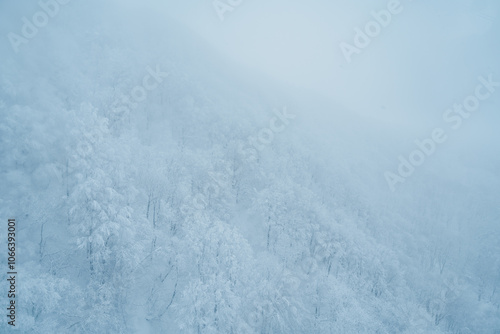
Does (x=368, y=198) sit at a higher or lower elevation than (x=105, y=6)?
higher

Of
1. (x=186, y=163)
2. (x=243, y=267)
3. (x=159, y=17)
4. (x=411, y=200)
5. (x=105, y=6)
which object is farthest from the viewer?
(x=159, y=17)

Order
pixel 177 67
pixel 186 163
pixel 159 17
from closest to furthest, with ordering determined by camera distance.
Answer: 1. pixel 186 163
2. pixel 177 67
3. pixel 159 17

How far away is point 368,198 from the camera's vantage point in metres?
66.2

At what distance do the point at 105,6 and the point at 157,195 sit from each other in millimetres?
79169

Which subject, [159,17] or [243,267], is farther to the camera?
[159,17]

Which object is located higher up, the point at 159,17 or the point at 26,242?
the point at 159,17

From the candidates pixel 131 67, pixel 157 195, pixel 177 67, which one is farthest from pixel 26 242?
pixel 177 67

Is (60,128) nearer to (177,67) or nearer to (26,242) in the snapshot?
(26,242)

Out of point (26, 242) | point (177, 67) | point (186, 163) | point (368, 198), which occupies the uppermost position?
point (368, 198)

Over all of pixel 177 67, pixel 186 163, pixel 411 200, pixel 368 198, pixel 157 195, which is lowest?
pixel 157 195


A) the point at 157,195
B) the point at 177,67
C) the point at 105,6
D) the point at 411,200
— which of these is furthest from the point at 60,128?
the point at 411,200

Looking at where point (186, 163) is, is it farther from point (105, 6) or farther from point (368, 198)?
point (105, 6)

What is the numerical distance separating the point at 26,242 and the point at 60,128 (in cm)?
1578

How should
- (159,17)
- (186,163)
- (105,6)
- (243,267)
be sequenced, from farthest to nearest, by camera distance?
1. (159,17)
2. (105,6)
3. (186,163)
4. (243,267)
